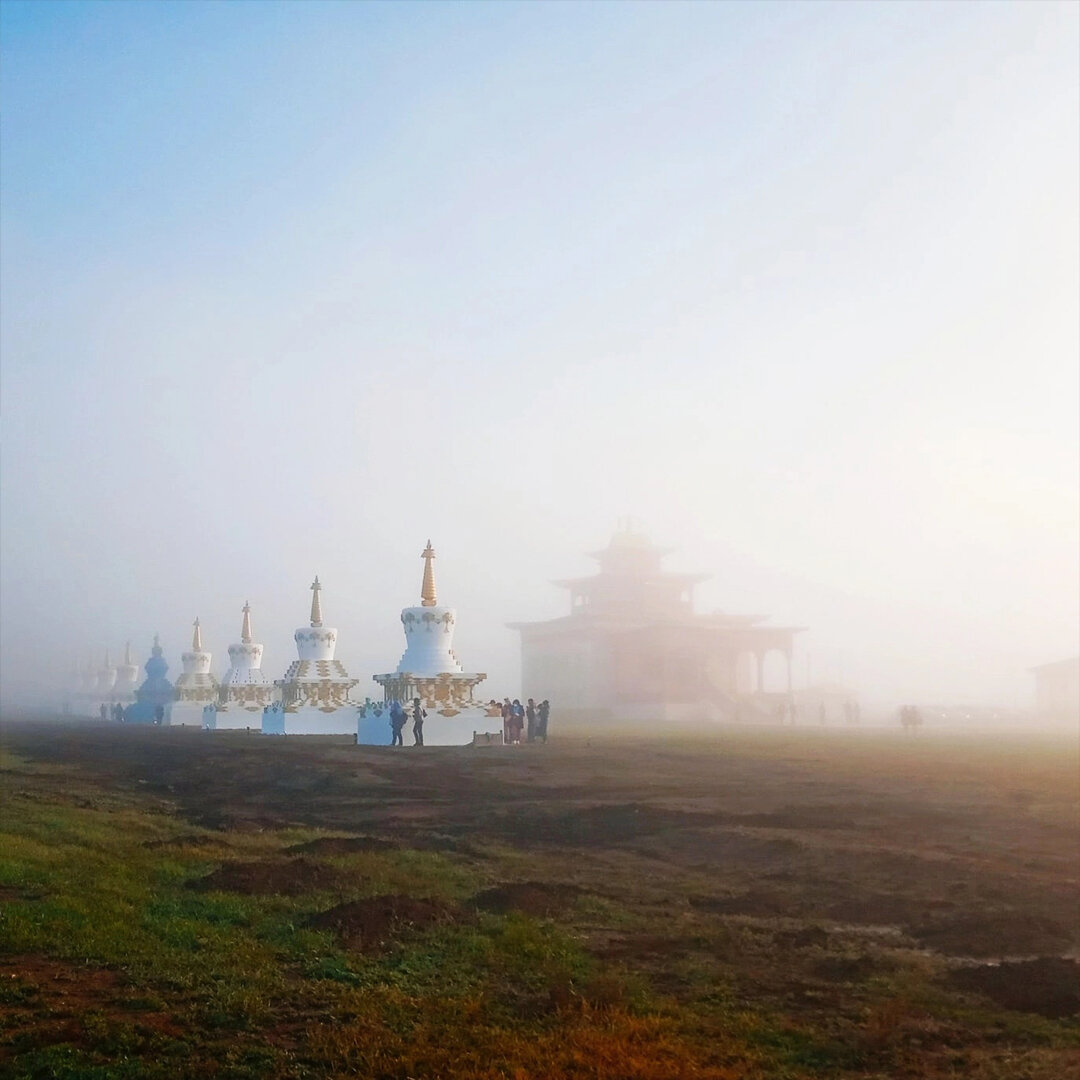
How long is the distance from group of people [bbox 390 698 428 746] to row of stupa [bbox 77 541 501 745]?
71 cm

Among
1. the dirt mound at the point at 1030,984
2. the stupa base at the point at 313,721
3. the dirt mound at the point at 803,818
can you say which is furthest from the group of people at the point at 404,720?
the dirt mound at the point at 1030,984

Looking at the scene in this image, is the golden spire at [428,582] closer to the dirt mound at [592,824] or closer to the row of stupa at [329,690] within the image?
the row of stupa at [329,690]

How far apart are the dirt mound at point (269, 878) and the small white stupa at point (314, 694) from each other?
33536mm

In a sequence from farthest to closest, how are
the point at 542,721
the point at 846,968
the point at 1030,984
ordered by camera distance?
the point at 542,721 → the point at 846,968 → the point at 1030,984

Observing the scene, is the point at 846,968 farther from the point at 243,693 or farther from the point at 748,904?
the point at 243,693

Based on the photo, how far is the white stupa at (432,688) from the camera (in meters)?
39.9

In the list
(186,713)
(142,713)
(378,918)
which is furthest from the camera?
(142,713)

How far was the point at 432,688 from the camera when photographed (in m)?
40.5

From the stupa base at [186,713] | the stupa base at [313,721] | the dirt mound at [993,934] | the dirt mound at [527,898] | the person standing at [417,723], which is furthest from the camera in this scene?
the stupa base at [186,713]

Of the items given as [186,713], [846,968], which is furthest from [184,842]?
[186,713]

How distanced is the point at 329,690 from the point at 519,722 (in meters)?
11.6

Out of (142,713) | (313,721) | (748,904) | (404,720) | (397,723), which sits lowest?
(748,904)

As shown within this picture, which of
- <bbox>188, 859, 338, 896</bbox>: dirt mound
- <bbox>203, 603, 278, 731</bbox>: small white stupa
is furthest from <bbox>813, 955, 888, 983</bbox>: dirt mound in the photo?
<bbox>203, 603, 278, 731</bbox>: small white stupa

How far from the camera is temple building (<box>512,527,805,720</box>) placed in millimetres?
71062
